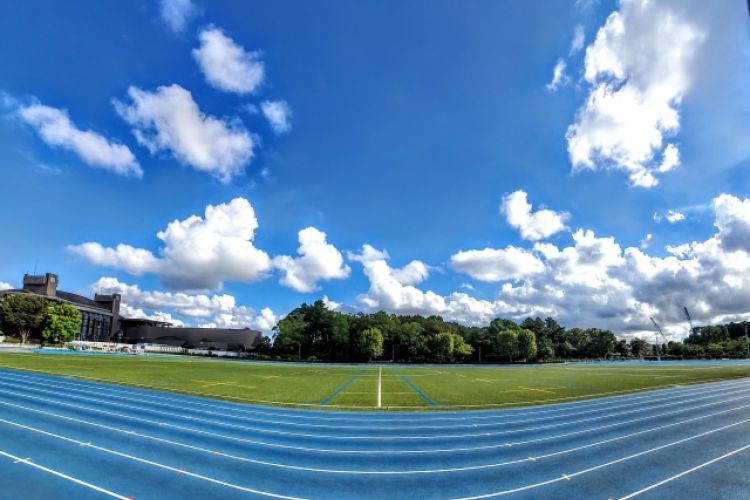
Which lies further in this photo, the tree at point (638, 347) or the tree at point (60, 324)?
the tree at point (638, 347)

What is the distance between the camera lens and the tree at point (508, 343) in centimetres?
9394

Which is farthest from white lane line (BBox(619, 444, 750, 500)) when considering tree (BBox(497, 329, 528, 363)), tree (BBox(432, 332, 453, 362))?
tree (BBox(497, 329, 528, 363))

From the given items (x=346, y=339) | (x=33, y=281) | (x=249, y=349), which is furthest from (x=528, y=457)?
(x=33, y=281)

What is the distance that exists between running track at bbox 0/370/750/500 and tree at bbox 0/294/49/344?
275ft

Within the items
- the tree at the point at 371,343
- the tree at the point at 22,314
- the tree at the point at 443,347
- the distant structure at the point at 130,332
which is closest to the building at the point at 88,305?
the distant structure at the point at 130,332

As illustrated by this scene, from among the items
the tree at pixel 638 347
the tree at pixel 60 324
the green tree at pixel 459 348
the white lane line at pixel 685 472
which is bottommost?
the tree at pixel 638 347

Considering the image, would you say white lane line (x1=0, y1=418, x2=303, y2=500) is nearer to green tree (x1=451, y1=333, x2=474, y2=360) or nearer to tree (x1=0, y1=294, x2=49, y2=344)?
green tree (x1=451, y1=333, x2=474, y2=360)

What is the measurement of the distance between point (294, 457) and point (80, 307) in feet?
441

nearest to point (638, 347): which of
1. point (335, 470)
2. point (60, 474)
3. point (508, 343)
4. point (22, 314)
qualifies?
point (508, 343)

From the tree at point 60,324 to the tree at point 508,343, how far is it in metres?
99.3

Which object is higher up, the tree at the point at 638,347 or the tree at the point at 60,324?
the tree at the point at 60,324

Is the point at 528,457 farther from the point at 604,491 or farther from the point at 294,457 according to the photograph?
the point at 294,457

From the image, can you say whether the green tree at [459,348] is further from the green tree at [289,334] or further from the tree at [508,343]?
the green tree at [289,334]

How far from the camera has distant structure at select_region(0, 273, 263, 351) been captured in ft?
383
